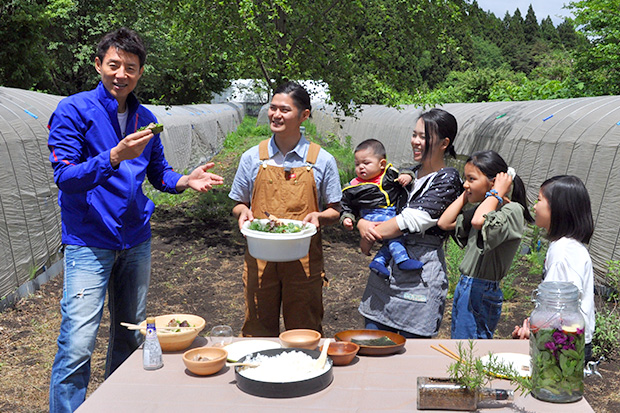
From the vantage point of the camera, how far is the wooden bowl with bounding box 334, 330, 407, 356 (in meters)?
2.70

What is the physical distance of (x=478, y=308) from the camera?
3.40 meters

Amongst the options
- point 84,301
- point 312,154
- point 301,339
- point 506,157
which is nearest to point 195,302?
point 312,154

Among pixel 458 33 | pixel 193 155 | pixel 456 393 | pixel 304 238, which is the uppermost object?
pixel 458 33

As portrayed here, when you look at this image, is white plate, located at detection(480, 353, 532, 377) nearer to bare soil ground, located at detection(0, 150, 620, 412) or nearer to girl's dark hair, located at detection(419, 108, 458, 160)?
girl's dark hair, located at detection(419, 108, 458, 160)

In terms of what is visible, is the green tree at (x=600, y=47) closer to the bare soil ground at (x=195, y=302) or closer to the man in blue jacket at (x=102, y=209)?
the bare soil ground at (x=195, y=302)

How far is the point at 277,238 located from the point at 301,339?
604mm

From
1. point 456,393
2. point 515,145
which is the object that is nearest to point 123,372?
point 456,393

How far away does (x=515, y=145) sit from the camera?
9.52 m

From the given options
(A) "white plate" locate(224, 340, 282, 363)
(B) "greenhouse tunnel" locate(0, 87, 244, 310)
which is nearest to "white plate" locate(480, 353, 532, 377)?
(A) "white plate" locate(224, 340, 282, 363)

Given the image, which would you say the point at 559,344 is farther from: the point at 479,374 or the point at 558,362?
the point at 479,374

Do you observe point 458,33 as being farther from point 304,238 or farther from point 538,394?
point 538,394

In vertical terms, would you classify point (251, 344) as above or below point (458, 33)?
below

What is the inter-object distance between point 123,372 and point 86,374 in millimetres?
695

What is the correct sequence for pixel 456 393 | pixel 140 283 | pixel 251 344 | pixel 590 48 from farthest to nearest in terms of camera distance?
pixel 590 48 < pixel 140 283 < pixel 251 344 < pixel 456 393
